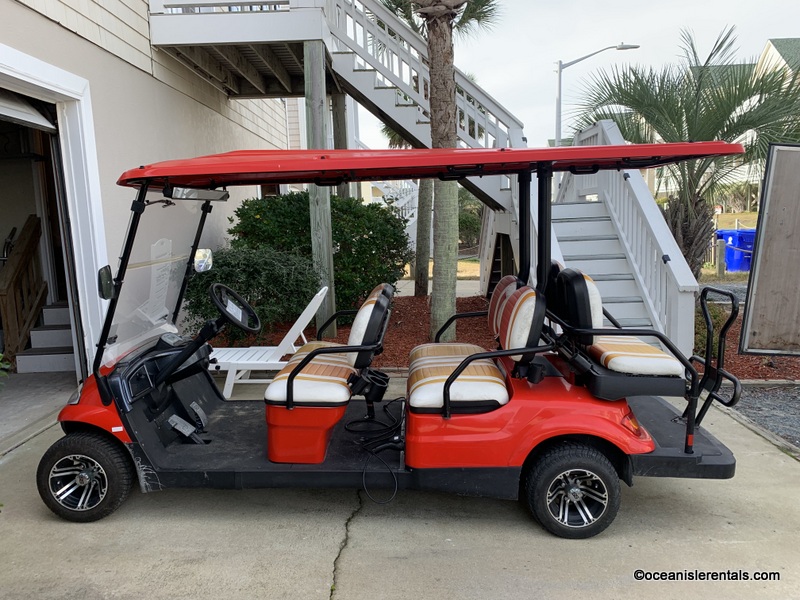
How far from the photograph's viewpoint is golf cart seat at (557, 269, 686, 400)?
2855mm

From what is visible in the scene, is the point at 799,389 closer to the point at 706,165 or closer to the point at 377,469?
the point at 706,165

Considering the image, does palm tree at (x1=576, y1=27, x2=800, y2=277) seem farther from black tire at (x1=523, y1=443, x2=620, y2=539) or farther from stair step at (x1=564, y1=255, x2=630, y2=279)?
black tire at (x1=523, y1=443, x2=620, y2=539)

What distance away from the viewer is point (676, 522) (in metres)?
3.12

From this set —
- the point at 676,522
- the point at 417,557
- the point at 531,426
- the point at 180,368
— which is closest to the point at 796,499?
the point at 676,522

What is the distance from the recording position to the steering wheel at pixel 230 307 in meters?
3.19

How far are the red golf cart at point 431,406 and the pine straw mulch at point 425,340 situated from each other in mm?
2842

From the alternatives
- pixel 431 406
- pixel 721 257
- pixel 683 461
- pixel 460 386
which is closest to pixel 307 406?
pixel 431 406

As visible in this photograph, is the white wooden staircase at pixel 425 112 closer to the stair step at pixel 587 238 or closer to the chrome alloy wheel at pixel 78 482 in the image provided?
the stair step at pixel 587 238

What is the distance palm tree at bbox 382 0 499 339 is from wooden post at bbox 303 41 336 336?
4.05 feet

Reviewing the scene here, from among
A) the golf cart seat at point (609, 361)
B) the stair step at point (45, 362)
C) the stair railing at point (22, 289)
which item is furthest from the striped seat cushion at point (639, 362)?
the stair railing at point (22, 289)

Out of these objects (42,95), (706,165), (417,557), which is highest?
(42,95)

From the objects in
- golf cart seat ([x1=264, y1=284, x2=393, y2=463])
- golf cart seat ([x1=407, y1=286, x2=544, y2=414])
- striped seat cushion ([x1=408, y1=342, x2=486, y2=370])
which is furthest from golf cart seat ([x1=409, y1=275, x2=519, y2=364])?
golf cart seat ([x1=264, y1=284, x2=393, y2=463])

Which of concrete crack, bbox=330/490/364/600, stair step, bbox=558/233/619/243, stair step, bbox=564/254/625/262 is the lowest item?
concrete crack, bbox=330/490/364/600

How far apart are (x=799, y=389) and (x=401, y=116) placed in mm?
5122
